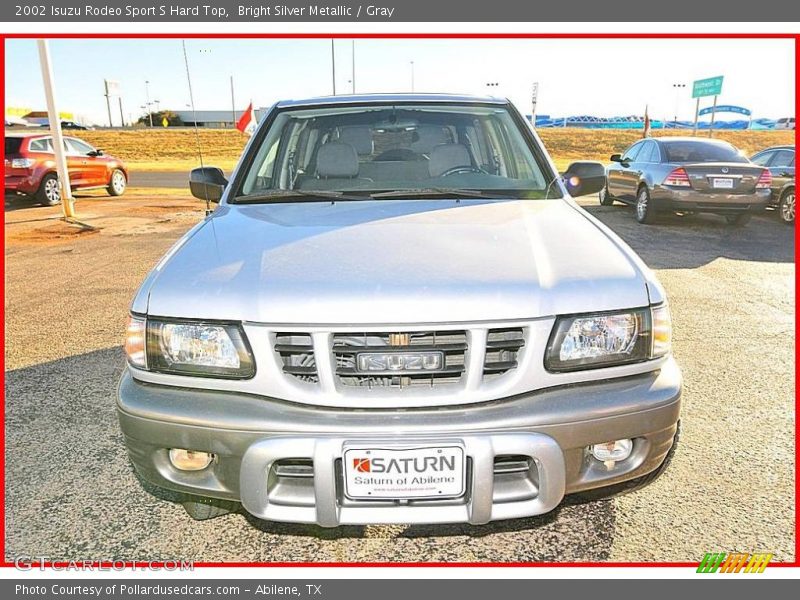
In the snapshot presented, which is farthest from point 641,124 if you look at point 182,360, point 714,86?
point 182,360

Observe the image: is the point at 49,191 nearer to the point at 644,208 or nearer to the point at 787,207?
the point at 644,208

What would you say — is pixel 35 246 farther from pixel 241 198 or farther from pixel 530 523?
pixel 530 523

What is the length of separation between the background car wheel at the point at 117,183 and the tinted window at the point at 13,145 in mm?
2746

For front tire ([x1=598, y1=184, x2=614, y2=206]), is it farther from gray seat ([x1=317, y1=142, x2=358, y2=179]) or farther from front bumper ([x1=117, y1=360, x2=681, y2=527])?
front bumper ([x1=117, y1=360, x2=681, y2=527])

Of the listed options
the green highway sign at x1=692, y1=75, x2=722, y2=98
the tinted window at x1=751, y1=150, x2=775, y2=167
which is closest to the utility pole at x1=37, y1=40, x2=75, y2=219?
the tinted window at x1=751, y1=150, x2=775, y2=167

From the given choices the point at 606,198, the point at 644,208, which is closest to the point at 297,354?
the point at 644,208

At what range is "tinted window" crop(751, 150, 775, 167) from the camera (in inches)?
422

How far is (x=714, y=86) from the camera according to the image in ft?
126

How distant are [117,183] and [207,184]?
13.4m

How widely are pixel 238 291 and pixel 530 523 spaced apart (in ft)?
4.90

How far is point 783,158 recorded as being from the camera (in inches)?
412

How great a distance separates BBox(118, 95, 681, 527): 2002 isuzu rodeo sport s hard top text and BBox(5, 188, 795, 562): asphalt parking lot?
0.40 metres

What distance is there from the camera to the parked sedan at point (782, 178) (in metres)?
10.3

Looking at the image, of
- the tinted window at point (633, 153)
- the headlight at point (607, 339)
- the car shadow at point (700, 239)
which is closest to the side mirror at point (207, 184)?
the headlight at point (607, 339)
